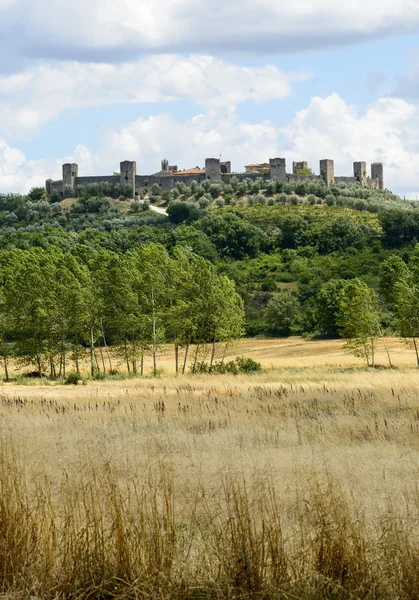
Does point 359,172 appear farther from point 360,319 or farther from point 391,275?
point 360,319

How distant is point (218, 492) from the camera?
31.3 ft

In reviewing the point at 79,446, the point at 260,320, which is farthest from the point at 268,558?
the point at 260,320

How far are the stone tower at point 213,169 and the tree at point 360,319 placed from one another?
97.0 m

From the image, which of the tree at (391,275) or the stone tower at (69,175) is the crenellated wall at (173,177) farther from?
the tree at (391,275)

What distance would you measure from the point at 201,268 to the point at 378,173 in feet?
415

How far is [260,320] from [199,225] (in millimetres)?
31005

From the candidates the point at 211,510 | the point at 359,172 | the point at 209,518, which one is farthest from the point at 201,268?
the point at 359,172

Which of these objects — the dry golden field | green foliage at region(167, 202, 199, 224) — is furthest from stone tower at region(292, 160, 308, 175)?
the dry golden field

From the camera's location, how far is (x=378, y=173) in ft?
556

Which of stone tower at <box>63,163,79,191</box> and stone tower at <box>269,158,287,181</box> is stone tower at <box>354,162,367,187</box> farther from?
stone tower at <box>63,163,79,191</box>

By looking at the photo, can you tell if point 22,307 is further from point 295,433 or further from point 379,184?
point 379,184

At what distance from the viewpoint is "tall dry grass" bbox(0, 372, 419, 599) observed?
7.42 meters

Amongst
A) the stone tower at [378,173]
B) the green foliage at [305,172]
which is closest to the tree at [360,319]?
the green foliage at [305,172]

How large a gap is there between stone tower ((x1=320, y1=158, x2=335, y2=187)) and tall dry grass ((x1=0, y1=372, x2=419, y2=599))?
137 meters
